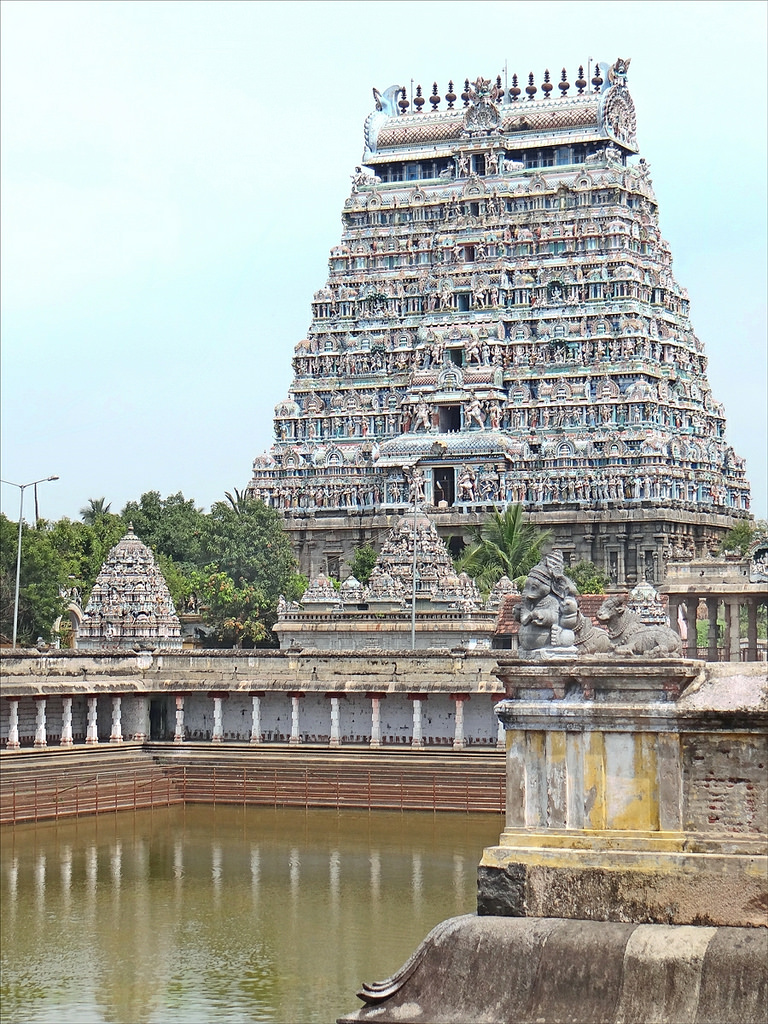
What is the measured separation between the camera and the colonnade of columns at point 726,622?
6750 centimetres

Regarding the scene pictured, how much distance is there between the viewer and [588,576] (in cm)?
8994

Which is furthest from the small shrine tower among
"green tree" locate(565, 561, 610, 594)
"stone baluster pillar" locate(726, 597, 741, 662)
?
"green tree" locate(565, 561, 610, 594)

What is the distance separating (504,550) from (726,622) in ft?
65.6

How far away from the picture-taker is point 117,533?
94938 mm

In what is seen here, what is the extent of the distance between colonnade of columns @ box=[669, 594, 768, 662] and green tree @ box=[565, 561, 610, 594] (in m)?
9.47

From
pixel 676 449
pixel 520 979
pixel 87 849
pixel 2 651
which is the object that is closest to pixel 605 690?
pixel 520 979

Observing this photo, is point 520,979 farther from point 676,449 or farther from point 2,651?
point 676,449

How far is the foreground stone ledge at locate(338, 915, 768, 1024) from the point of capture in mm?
11102

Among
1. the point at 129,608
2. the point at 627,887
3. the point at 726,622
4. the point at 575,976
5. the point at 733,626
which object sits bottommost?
the point at 575,976

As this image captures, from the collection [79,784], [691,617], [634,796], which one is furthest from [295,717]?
[634,796]

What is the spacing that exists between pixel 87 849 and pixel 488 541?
50.0 metres

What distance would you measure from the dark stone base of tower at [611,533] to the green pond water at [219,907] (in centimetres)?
4863

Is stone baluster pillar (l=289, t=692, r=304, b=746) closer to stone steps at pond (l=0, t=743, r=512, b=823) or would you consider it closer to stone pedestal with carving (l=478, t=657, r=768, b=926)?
stone steps at pond (l=0, t=743, r=512, b=823)

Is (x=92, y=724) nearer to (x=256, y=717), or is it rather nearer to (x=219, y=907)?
(x=256, y=717)
